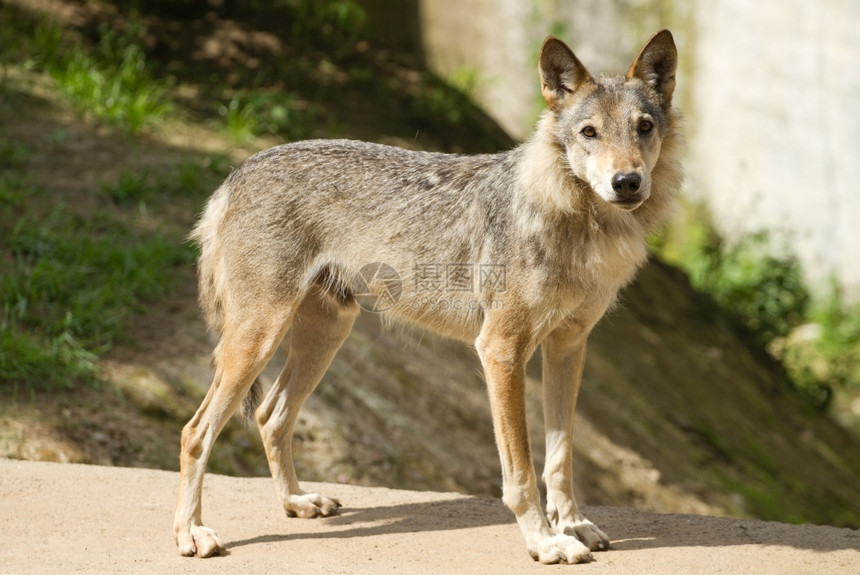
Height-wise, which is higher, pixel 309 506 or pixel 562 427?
pixel 562 427

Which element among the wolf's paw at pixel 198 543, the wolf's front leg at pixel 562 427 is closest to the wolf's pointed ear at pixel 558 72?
the wolf's front leg at pixel 562 427

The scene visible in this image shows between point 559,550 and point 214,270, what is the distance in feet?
8.50

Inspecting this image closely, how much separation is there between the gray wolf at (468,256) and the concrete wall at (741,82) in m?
11.3

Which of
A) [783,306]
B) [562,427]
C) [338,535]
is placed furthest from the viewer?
[783,306]

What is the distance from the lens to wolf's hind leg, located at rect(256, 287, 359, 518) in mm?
6027

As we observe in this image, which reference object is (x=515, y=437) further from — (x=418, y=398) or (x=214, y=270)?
(x=418, y=398)

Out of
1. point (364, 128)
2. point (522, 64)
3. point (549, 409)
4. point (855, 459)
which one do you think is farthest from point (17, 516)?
point (522, 64)

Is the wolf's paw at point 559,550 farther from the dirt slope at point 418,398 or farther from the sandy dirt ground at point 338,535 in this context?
the dirt slope at point 418,398

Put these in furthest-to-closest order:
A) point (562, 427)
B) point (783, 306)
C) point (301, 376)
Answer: point (783, 306)
point (301, 376)
point (562, 427)

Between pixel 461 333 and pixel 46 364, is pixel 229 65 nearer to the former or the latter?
pixel 46 364

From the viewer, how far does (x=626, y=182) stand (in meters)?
4.77

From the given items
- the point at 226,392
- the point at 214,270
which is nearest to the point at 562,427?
the point at 226,392

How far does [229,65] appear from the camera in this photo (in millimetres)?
13062

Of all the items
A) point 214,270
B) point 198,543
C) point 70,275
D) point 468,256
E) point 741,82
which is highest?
point 741,82
